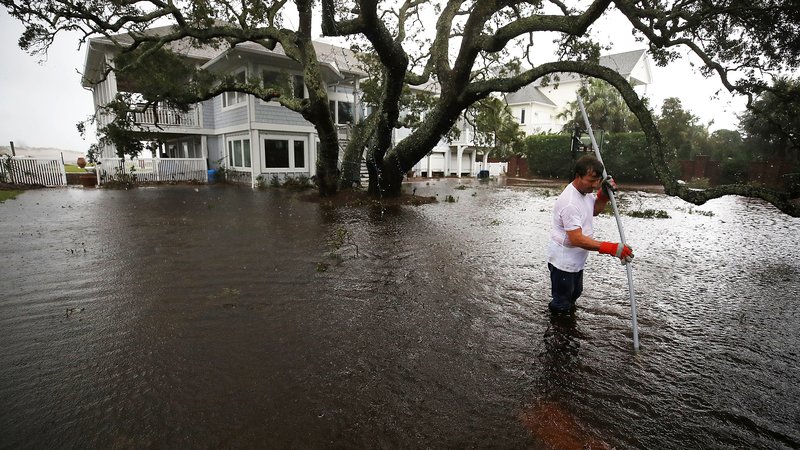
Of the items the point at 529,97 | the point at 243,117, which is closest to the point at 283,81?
the point at 243,117

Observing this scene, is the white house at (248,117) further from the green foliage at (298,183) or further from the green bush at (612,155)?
the green bush at (612,155)

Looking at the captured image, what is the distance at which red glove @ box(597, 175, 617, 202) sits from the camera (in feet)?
12.4

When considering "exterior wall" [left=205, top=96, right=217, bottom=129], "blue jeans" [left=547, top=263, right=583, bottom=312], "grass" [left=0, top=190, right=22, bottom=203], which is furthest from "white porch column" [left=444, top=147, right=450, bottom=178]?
"blue jeans" [left=547, top=263, right=583, bottom=312]

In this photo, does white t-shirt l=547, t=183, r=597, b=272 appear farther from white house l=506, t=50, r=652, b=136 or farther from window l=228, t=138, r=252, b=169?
white house l=506, t=50, r=652, b=136

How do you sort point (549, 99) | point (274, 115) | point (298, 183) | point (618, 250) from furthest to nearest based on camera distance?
point (549, 99) < point (274, 115) < point (298, 183) < point (618, 250)

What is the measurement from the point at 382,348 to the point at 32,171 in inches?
881

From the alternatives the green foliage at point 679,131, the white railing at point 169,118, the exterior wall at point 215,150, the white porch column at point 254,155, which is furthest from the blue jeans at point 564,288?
the green foliage at point 679,131

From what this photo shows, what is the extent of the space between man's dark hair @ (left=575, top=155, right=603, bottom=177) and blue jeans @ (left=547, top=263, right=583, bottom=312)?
3.38 ft

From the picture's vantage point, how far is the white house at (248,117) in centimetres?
1850

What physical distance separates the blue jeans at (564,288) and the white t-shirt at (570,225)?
9 centimetres

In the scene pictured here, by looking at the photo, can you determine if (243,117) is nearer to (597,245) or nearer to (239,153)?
(239,153)

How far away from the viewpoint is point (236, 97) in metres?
20.0

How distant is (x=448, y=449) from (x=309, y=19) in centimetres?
1335

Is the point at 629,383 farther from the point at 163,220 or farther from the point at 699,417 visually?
the point at 163,220
